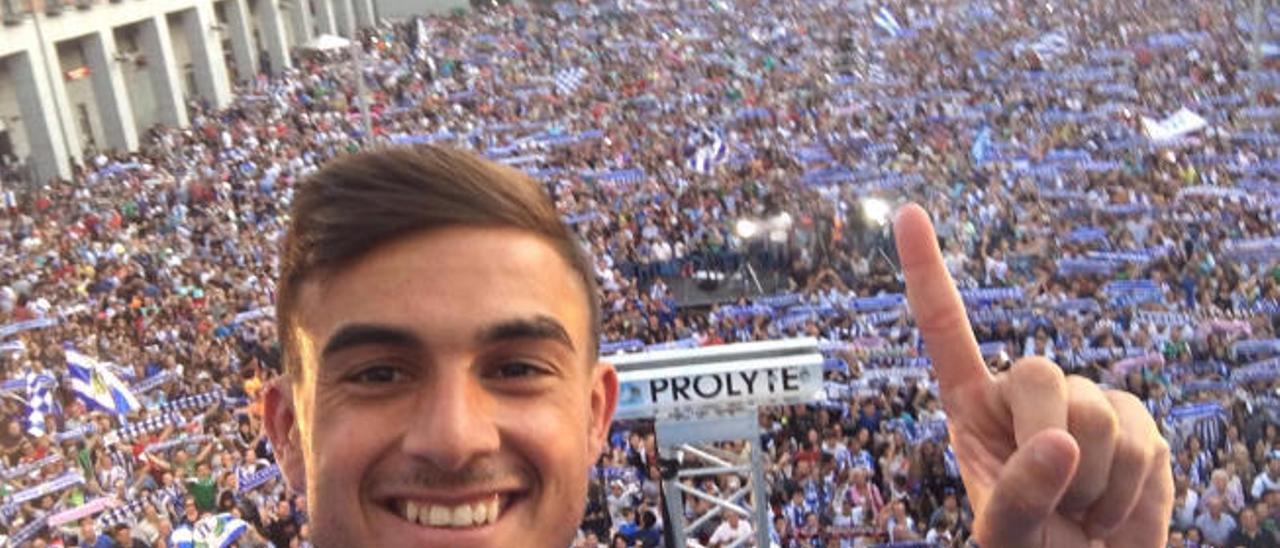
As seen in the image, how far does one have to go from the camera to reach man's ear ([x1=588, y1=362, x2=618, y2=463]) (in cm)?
195

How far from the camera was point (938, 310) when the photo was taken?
1824 mm

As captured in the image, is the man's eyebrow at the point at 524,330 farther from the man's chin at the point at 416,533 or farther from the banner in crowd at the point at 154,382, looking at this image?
the banner in crowd at the point at 154,382

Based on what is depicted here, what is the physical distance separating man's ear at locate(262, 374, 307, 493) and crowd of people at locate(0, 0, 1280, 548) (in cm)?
376

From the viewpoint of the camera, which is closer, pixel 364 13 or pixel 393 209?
pixel 393 209

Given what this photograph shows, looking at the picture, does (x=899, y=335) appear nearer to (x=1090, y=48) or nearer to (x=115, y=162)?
(x=1090, y=48)

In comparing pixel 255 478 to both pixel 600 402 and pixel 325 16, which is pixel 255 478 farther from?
pixel 325 16

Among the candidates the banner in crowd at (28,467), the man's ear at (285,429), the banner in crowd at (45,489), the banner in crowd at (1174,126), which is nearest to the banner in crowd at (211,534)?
the banner in crowd at (45,489)

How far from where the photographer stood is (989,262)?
1562 cm

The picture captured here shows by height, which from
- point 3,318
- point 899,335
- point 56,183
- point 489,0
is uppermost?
point 489,0

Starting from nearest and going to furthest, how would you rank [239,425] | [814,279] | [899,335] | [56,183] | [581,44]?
[239,425]
[899,335]
[814,279]
[56,183]
[581,44]

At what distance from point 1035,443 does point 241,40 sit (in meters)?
43.0

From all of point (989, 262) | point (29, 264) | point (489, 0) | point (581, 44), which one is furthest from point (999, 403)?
point (489, 0)

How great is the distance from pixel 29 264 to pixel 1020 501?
20.0 meters

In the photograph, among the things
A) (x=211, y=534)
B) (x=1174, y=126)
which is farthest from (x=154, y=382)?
(x=1174, y=126)
